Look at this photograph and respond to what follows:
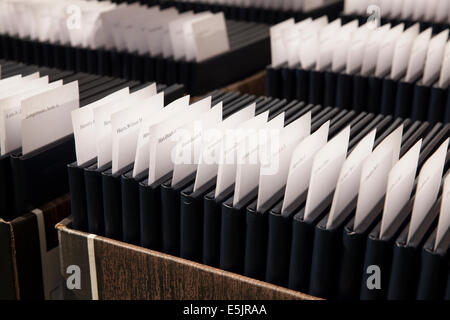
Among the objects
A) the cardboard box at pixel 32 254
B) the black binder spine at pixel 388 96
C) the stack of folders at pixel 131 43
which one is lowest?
the cardboard box at pixel 32 254

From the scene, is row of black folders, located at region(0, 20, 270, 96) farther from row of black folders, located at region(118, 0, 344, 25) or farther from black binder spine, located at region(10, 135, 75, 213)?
black binder spine, located at region(10, 135, 75, 213)

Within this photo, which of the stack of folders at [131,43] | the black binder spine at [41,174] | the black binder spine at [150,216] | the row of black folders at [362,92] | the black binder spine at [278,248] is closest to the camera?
the black binder spine at [278,248]

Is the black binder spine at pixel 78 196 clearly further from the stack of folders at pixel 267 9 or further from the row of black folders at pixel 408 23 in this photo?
the stack of folders at pixel 267 9

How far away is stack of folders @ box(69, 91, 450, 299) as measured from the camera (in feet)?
3.95

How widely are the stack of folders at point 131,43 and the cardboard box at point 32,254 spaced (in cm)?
133

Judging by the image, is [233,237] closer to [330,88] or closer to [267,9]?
[330,88]

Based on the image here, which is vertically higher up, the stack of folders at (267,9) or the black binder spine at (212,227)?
the stack of folders at (267,9)

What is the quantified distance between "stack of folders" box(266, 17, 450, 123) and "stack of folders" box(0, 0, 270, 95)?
1.48ft

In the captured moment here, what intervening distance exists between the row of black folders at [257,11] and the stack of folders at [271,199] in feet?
8.32

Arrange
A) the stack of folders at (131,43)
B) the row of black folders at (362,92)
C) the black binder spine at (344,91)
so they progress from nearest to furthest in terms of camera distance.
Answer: the row of black folders at (362,92) < the black binder spine at (344,91) < the stack of folders at (131,43)

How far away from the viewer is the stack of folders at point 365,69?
232 cm

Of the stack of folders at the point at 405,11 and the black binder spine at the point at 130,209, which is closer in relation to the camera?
the black binder spine at the point at 130,209

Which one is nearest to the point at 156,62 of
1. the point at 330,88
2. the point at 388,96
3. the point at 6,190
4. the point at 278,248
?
the point at 330,88

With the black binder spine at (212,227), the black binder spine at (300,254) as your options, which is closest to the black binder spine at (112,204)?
the black binder spine at (212,227)
